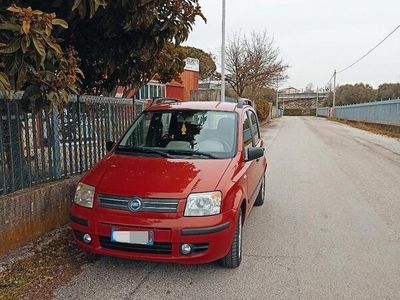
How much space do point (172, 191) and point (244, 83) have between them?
25.3 m

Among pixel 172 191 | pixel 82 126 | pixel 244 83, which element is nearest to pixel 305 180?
pixel 82 126

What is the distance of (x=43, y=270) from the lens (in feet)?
12.6

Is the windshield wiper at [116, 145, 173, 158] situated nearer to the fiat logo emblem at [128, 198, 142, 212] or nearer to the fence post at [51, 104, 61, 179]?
the fiat logo emblem at [128, 198, 142, 212]

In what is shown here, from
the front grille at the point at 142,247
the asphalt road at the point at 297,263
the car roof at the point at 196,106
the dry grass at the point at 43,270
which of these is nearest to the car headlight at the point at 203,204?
the front grille at the point at 142,247

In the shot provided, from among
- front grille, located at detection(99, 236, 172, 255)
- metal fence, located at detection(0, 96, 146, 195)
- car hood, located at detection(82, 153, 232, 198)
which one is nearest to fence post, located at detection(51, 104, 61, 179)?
metal fence, located at detection(0, 96, 146, 195)

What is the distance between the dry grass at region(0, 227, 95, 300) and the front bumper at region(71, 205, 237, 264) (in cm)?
45

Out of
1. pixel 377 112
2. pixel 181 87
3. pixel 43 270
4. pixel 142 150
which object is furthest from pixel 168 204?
pixel 377 112

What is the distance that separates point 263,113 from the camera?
3753 cm

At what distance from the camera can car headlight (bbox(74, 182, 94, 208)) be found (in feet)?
12.4

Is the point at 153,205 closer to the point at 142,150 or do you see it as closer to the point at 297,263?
the point at 142,150

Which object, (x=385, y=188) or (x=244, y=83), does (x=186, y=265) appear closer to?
(x=385, y=188)

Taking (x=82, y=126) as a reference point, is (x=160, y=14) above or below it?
above

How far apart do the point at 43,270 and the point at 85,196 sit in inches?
34.0

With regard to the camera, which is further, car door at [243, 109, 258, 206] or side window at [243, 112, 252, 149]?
side window at [243, 112, 252, 149]
